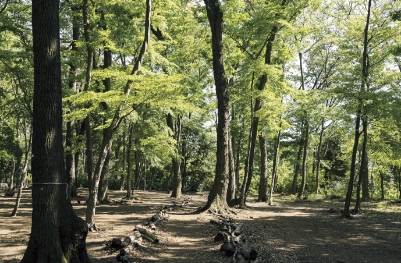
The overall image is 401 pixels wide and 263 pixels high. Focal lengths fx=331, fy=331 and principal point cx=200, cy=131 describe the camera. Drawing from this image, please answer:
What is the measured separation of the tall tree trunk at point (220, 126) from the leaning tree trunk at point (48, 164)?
797 centimetres

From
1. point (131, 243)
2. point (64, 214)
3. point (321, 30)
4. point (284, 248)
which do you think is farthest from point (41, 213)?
point (321, 30)

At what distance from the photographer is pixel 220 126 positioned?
13.0m

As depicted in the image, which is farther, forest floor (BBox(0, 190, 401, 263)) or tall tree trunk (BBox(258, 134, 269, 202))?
tall tree trunk (BBox(258, 134, 269, 202))

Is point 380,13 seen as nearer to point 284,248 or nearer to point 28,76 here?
point 284,248

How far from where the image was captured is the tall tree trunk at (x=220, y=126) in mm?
12758

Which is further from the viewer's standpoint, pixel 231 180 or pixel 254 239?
pixel 231 180

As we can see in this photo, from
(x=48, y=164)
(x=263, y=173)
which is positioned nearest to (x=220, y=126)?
(x=48, y=164)

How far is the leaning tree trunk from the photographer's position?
491cm

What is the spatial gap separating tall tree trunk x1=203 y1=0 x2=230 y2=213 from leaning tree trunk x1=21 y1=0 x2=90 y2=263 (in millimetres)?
7970

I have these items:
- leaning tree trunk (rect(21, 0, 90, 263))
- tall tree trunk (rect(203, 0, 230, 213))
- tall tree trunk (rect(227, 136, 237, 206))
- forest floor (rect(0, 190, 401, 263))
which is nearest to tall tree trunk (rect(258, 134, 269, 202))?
tall tree trunk (rect(227, 136, 237, 206))

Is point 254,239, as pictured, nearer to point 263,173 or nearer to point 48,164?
point 48,164

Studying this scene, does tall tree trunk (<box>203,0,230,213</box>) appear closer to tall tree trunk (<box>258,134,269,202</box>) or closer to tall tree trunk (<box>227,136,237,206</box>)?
tall tree trunk (<box>227,136,237,206</box>)

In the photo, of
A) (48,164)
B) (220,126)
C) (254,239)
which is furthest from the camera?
(220,126)

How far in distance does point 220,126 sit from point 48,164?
861cm
